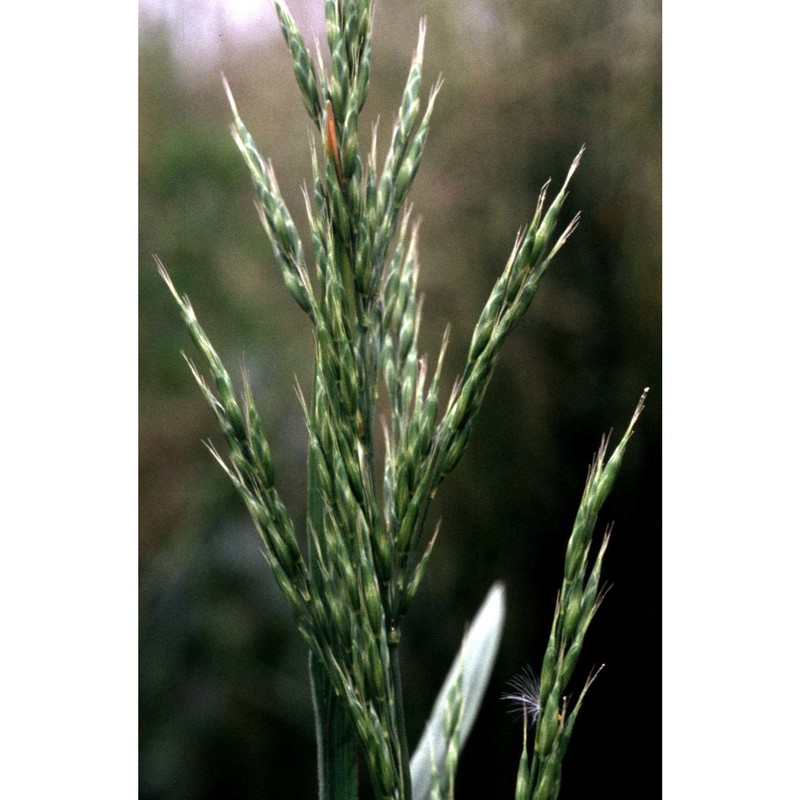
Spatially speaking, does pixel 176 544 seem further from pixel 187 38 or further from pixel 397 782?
pixel 187 38

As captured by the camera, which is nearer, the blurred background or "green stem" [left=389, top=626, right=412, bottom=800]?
"green stem" [left=389, top=626, right=412, bottom=800]

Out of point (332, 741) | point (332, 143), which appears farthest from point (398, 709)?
point (332, 143)

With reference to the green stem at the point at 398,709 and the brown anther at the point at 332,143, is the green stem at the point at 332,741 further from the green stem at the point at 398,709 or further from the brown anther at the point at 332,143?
the brown anther at the point at 332,143

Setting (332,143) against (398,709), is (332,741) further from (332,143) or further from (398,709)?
(332,143)

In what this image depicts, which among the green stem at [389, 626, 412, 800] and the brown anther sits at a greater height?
the brown anther

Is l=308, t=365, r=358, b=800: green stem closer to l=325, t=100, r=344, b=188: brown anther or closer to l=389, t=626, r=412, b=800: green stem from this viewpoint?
l=389, t=626, r=412, b=800: green stem

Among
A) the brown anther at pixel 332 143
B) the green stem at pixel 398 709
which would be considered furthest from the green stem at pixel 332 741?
the brown anther at pixel 332 143

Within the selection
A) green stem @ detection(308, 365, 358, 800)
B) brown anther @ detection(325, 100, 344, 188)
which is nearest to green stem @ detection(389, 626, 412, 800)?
green stem @ detection(308, 365, 358, 800)
